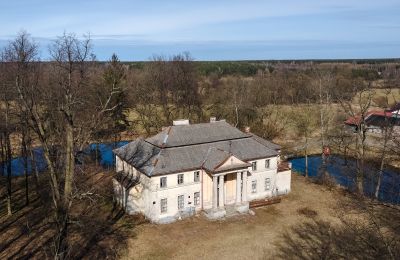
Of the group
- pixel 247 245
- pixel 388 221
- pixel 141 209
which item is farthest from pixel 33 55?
pixel 388 221

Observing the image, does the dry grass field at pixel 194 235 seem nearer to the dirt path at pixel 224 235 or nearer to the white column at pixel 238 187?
the dirt path at pixel 224 235

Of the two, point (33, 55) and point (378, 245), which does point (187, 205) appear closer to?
point (378, 245)

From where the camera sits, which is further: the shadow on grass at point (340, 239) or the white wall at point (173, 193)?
the white wall at point (173, 193)

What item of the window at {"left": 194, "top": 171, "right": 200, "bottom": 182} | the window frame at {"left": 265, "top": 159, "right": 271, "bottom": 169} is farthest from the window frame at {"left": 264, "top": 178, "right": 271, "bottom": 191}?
the window at {"left": 194, "top": 171, "right": 200, "bottom": 182}

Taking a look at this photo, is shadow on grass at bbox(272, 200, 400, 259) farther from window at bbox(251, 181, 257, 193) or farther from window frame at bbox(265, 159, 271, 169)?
window frame at bbox(265, 159, 271, 169)

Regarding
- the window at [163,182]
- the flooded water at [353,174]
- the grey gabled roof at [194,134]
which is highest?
the grey gabled roof at [194,134]

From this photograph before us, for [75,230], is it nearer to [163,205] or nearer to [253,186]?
[163,205]

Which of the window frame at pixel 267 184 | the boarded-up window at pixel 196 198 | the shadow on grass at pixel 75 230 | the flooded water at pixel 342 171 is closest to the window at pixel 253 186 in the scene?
the window frame at pixel 267 184
